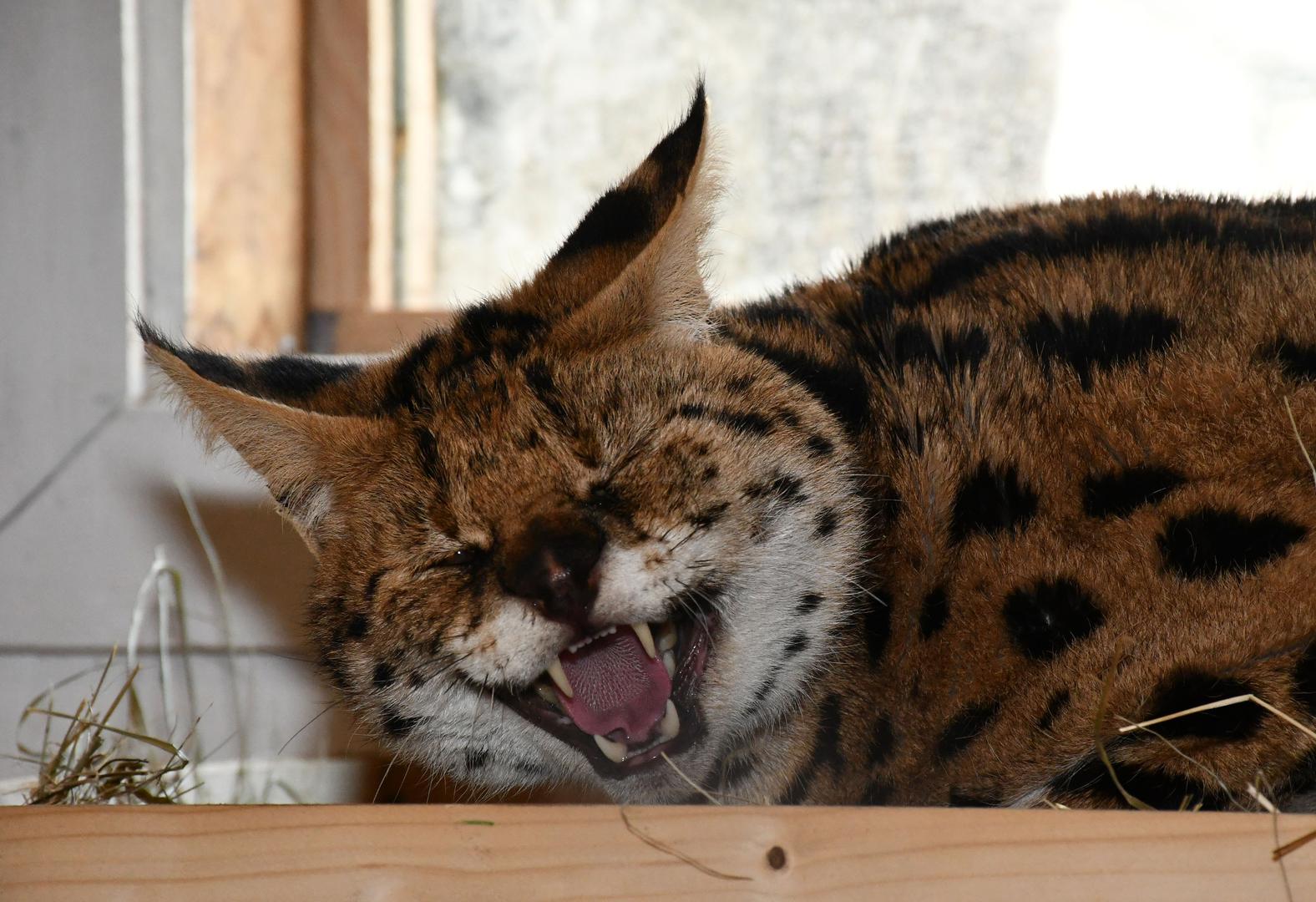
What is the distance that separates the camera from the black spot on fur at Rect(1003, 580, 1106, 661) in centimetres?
161

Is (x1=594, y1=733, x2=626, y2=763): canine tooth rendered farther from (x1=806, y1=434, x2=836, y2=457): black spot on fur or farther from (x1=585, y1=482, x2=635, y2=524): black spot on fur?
(x1=806, y1=434, x2=836, y2=457): black spot on fur

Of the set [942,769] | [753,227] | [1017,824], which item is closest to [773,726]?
[942,769]

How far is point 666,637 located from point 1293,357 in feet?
3.11

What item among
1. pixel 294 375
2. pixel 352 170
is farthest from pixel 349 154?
pixel 294 375

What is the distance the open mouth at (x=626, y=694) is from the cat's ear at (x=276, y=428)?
18.0 inches

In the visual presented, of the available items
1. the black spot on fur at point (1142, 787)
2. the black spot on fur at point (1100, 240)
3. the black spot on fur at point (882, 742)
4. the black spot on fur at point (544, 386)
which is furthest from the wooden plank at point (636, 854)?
the black spot on fur at point (1100, 240)

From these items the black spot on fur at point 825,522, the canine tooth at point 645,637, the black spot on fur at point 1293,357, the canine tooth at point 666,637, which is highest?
the black spot on fur at point 1293,357

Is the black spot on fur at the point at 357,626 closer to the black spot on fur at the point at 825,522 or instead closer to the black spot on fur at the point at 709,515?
the black spot on fur at the point at 709,515

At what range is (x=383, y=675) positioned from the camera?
175cm

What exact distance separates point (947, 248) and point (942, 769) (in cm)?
91

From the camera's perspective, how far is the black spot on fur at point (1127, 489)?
1.64 m

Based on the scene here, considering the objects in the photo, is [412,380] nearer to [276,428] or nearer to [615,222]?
[276,428]

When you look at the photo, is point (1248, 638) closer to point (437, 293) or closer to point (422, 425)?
point (422, 425)

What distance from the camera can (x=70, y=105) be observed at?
287 centimetres
